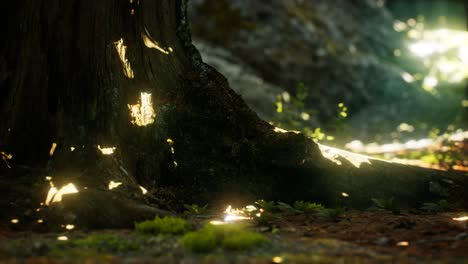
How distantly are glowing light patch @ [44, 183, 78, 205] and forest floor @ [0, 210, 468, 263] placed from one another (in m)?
0.44

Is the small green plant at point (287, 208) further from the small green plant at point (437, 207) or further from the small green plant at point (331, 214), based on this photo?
the small green plant at point (437, 207)

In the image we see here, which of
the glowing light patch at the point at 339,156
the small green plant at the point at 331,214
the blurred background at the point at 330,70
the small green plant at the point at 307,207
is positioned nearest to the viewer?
the small green plant at the point at 331,214

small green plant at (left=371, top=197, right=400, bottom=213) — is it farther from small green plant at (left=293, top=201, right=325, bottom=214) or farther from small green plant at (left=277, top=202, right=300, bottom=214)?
small green plant at (left=277, top=202, right=300, bottom=214)

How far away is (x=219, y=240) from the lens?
4.72 metres

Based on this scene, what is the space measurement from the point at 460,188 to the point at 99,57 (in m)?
5.88

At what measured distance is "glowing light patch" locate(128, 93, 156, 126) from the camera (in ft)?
21.1

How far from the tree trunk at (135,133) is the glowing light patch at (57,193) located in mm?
63

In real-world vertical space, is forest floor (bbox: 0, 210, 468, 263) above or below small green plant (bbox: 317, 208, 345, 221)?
below

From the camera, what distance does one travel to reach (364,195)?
277 inches

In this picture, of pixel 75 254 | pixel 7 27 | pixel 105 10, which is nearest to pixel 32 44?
pixel 7 27

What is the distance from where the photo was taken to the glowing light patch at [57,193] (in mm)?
5539

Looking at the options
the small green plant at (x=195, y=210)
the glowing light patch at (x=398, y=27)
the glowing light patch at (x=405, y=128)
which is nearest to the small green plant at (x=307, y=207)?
the small green plant at (x=195, y=210)

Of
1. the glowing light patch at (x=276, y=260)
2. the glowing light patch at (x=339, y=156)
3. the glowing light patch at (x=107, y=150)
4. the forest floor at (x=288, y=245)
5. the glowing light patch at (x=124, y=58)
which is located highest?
the glowing light patch at (x=124, y=58)

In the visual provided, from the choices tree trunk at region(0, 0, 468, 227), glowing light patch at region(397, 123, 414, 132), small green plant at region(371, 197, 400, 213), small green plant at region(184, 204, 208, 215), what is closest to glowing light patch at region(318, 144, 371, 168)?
tree trunk at region(0, 0, 468, 227)
